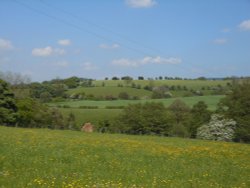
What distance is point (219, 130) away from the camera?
57656mm

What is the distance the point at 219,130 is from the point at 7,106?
3530cm

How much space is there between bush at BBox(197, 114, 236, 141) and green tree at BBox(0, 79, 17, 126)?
31069mm

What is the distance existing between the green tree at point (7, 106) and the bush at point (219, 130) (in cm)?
3107

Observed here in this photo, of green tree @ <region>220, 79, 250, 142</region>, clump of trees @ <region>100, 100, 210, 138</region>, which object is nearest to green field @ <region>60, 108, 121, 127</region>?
clump of trees @ <region>100, 100, 210, 138</region>

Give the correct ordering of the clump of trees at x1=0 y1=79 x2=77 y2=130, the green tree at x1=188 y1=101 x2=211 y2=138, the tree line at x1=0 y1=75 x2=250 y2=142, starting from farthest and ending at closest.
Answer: the green tree at x1=188 y1=101 x2=211 y2=138 < the clump of trees at x1=0 y1=79 x2=77 y2=130 < the tree line at x1=0 y1=75 x2=250 y2=142

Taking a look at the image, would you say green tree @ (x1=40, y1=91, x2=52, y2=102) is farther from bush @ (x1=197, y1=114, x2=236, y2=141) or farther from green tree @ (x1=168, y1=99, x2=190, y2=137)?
bush @ (x1=197, y1=114, x2=236, y2=141)

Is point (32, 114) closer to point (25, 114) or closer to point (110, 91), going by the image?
point (25, 114)

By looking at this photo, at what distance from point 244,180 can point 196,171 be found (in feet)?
5.72

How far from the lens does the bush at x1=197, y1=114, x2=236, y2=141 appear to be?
185 ft

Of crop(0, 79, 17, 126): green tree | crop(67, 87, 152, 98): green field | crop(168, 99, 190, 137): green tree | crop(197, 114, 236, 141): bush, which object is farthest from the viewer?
crop(67, 87, 152, 98): green field

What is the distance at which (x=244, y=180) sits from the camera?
11648mm

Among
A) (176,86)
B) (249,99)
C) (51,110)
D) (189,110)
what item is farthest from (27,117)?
(176,86)

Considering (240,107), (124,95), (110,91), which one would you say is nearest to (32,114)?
(240,107)

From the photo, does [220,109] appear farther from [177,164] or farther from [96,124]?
[177,164]
